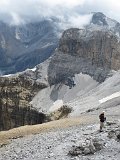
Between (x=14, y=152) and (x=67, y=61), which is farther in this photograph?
(x=67, y=61)

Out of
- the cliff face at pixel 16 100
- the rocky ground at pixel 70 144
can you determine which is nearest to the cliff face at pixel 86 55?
the cliff face at pixel 16 100

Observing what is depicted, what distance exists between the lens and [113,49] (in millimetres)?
145625

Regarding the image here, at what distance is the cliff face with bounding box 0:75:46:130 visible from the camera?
5128 inches

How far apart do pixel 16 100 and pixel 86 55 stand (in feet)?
88.4

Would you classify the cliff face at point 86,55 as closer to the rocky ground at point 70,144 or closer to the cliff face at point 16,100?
the cliff face at point 16,100

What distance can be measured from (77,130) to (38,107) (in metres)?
85.5

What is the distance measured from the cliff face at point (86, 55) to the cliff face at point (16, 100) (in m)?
8.60

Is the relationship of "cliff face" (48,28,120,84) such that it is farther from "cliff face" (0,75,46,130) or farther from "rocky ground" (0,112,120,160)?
"rocky ground" (0,112,120,160)

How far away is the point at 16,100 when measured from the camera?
444 ft

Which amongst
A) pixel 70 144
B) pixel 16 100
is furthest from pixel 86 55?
pixel 70 144

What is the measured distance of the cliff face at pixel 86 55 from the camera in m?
144

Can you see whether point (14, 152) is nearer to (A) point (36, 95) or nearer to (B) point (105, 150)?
(B) point (105, 150)

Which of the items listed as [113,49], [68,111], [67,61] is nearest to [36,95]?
[67,61]

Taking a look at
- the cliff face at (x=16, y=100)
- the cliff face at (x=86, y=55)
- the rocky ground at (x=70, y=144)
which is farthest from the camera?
the cliff face at (x=86, y=55)
